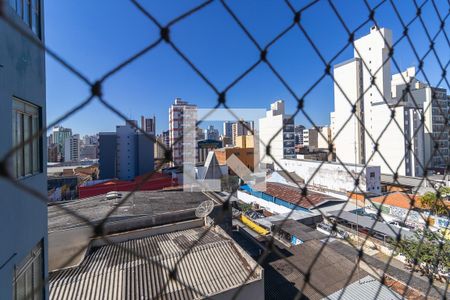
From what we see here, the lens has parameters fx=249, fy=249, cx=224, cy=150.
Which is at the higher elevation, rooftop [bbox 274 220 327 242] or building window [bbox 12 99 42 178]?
building window [bbox 12 99 42 178]

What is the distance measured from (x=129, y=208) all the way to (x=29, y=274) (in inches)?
120

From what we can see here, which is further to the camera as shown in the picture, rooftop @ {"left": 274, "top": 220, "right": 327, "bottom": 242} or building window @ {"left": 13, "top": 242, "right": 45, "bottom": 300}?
rooftop @ {"left": 274, "top": 220, "right": 327, "bottom": 242}

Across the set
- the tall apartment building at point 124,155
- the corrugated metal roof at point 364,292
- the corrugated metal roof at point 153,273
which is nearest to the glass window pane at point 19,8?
the corrugated metal roof at point 153,273

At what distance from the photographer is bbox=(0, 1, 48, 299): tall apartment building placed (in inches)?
29.7

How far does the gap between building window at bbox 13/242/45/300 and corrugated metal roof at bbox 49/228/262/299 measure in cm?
73

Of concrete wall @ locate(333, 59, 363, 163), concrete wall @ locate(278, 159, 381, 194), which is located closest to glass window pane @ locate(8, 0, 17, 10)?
concrete wall @ locate(278, 159, 381, 194)

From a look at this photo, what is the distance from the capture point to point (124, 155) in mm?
10906

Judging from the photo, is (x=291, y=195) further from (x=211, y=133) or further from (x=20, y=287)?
(x=211, y=133)

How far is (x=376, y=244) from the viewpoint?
4.77 meters

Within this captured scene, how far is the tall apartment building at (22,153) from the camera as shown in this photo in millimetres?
753

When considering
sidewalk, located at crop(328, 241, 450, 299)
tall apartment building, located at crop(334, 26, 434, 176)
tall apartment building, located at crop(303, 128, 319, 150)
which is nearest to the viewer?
sidewalk, located at crop(328, 241, 450, 299)

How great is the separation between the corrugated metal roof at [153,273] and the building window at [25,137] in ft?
3.31

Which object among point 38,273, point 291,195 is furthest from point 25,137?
point 291,195

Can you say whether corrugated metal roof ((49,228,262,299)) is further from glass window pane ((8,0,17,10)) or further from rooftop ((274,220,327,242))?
rooftop ((274,220,327,242))
